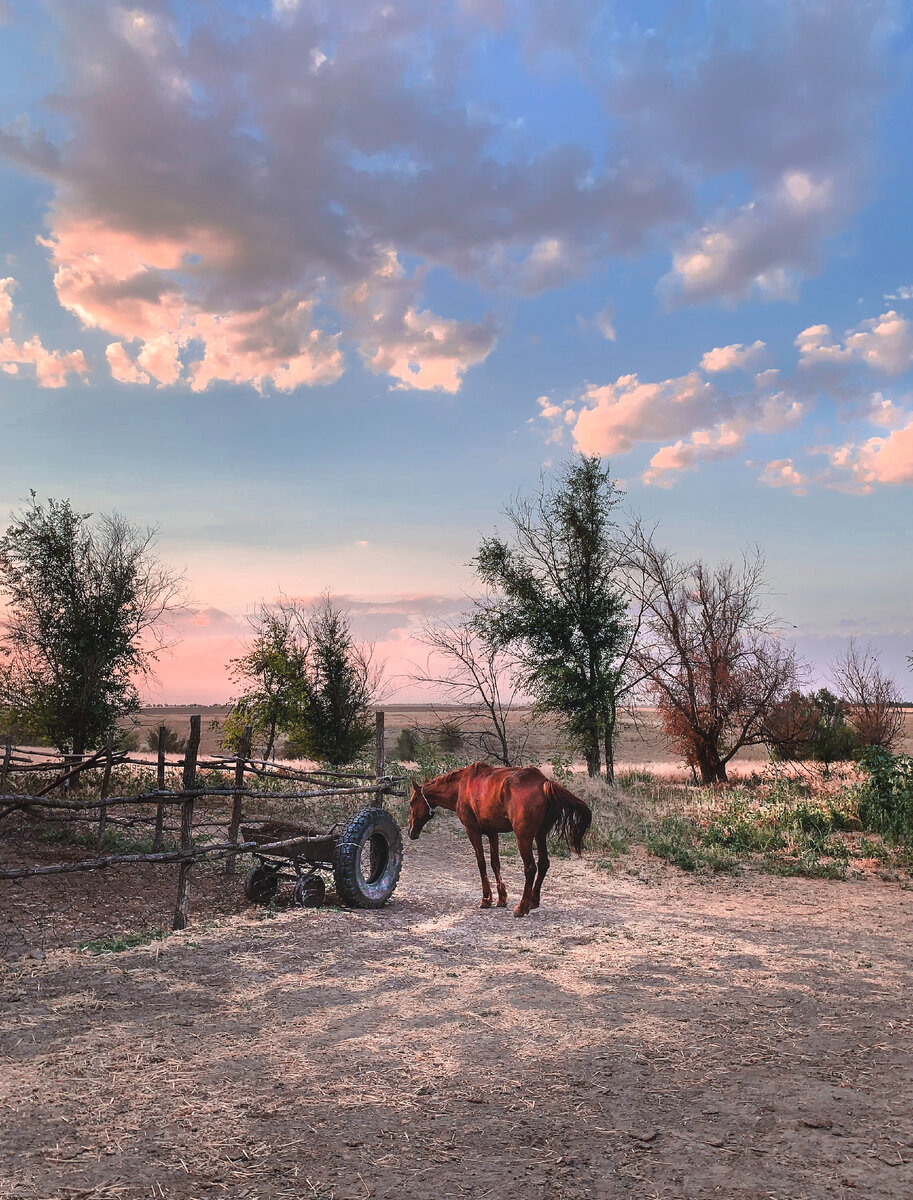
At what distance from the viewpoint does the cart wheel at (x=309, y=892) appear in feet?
32.4

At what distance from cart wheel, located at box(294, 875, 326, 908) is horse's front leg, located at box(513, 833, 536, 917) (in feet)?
8.17

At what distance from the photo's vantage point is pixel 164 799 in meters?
9.12

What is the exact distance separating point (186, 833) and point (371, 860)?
9.14 feet

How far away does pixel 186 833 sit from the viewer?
911 centimetres

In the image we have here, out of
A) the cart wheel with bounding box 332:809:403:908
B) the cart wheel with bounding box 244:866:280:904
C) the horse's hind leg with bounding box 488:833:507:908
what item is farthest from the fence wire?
the horse's hind leg with bounding box 488:833:507:908

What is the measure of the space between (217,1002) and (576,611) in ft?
68.3

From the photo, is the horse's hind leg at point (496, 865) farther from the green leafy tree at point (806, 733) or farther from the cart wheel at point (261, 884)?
the green leafy tree at point (806, 733)

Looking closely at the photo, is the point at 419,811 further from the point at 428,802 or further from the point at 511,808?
the point at 511,808

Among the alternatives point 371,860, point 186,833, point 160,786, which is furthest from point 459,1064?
point 160,786

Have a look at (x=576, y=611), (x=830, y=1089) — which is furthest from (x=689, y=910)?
(x=576, y=611)

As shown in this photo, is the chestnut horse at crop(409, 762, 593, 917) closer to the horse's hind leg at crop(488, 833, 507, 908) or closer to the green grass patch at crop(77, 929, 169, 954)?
the horse's hind leg at crop(488, 833, 507, 908)

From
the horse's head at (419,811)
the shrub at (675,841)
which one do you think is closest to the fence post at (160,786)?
the horse's head at (419,811)

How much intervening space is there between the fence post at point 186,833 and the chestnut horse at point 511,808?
8.55 feet

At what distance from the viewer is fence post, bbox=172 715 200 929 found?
8.75 metres
